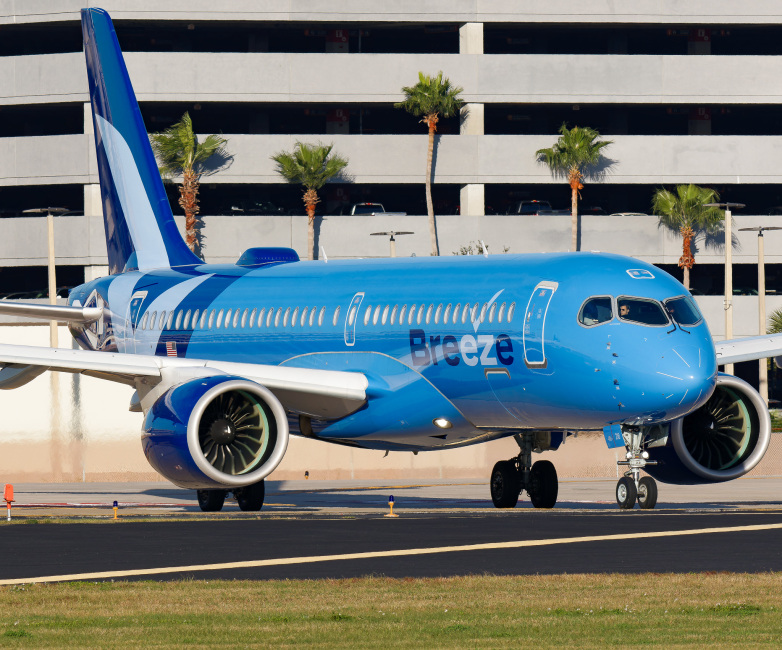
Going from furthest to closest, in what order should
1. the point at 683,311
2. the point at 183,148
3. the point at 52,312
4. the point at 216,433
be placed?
the point at 183,148 → the point at 52,312 → the point at 216,433 → the point at 683,311

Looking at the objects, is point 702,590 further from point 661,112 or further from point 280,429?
point 661,112

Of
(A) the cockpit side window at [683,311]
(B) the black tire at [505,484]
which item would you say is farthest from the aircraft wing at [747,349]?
A: (B) the black tire at [505,484]

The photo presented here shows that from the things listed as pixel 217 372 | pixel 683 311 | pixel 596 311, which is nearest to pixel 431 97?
pixel 217 372

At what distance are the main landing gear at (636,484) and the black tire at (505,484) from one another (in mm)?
4333

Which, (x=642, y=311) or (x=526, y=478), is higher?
(x=642, y=311)

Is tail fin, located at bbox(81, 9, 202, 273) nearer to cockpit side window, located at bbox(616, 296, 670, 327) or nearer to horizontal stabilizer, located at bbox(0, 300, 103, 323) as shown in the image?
horizontal stabilizer, located at bbox(0, 300, 103, 323)

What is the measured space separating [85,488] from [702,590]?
3189cm

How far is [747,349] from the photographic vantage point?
30.7 meters

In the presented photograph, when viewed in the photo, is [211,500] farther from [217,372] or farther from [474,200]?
[474,200]

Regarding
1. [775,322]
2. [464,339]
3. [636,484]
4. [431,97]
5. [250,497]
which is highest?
[431,97]

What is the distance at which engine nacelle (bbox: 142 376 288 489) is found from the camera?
27172 mm

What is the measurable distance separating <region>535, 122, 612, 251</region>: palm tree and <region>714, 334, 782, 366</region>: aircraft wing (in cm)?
5435

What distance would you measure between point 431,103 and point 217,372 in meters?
56.3

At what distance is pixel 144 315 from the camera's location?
36.2 m
